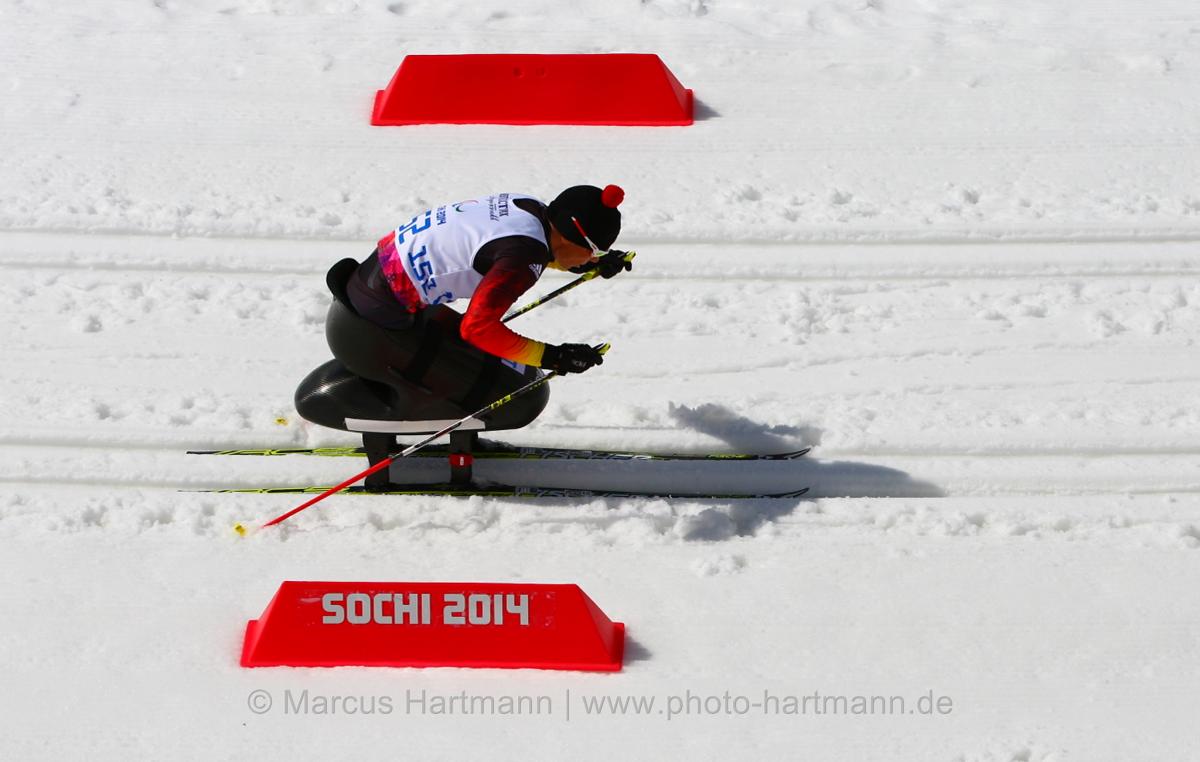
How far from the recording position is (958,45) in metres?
9.01

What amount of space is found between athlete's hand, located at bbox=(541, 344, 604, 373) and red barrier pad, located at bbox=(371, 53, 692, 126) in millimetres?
3378

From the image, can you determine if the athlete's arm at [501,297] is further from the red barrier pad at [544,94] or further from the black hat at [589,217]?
the red barrier pad at [544,94]

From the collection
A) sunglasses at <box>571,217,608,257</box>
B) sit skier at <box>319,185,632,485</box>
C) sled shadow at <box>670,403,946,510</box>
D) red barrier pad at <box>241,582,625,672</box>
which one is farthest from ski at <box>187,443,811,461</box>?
red barrier pad at <box>241,582,625,672</box>

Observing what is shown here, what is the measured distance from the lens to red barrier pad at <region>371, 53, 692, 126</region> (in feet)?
27.1

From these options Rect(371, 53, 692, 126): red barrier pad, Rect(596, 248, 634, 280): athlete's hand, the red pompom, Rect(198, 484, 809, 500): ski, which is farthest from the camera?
Rect(371, 53, 692, 126): red barrier pad

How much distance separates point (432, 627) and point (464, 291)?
1.21 meters

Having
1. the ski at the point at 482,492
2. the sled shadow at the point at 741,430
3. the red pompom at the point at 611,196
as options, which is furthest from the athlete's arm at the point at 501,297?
the sled shadow at the point at 741,430

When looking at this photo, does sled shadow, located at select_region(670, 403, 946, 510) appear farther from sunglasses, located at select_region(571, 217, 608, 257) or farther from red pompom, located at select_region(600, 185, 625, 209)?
red pompom, located at select_region(600, 185, 625, 209)

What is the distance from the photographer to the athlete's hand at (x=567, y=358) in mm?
5141

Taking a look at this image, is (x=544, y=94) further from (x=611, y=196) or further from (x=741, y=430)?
(x=611, y=196)

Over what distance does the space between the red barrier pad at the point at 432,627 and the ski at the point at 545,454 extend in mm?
1130

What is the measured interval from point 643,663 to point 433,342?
4.75ft

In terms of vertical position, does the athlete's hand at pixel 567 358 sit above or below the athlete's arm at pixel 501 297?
below

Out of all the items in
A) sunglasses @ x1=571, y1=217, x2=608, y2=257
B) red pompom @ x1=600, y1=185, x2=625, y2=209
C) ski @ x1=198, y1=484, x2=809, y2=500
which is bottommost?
ski @ x1=198, y1=484, x2=809, y2=500
